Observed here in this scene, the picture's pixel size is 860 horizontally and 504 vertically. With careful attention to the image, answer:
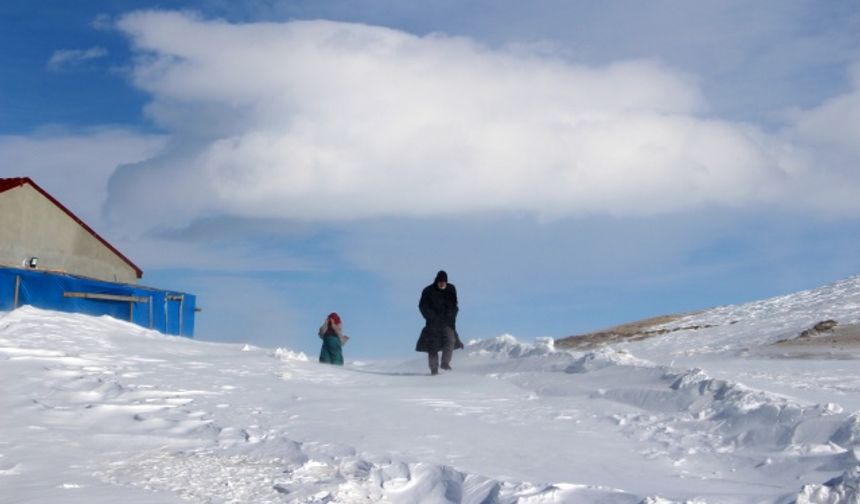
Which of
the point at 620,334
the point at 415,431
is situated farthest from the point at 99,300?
the point at 415,431

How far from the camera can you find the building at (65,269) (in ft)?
82.8

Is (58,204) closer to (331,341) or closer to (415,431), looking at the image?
(331,341)

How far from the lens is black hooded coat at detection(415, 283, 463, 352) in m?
16.5

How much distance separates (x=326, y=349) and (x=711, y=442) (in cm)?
1149

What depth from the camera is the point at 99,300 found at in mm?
27266

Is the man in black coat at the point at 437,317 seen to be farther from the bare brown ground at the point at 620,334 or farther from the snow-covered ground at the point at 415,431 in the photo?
the bare brown ground at the point at 620,334

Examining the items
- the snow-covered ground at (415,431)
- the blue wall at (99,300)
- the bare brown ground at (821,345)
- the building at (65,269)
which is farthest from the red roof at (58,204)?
the bare brown ground at (821,345)

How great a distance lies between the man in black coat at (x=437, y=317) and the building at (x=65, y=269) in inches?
514

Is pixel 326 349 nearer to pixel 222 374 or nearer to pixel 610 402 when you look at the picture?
pixel 222 374

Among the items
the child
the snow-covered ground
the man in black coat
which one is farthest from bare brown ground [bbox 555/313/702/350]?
the snow-covered ground

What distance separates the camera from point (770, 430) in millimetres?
9164

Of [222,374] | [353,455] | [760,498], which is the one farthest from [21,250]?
[760,498]

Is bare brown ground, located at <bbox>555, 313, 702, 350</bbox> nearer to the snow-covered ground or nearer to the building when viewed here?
the building

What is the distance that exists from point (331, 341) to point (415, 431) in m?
10.3
